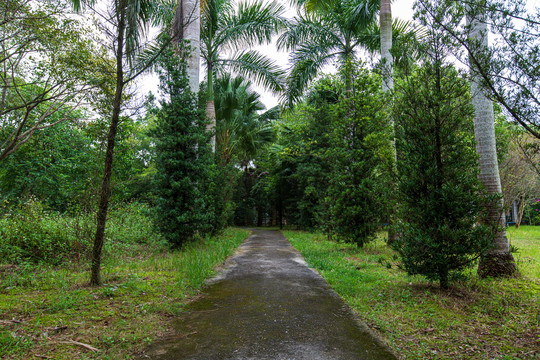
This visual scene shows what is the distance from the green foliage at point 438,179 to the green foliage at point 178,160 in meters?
5.29

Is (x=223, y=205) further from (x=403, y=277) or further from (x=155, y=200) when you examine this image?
(x=403, y=277)

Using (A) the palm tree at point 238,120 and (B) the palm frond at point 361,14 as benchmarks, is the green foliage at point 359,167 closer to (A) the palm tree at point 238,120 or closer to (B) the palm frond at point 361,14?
(B) the palm frond at point 361,14

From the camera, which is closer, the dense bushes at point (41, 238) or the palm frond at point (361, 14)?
the dense bushes at point (41, 238)

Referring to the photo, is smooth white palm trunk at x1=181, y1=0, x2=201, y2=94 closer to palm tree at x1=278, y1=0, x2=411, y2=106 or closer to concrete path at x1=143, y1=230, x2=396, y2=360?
palm tree at x1=278, y1=0, x2=411, y2=106

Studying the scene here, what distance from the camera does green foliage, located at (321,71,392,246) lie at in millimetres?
8242

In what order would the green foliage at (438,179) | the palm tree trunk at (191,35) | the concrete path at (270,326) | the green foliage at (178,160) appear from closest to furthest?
the concrete path at (270,326)
the green foliage at (438,179)
the green foliage at (178,160)
the palm tree trunk at (191,35)

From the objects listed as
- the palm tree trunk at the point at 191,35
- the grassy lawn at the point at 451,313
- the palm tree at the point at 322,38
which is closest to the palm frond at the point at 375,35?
the palm tree at the point at 322,38

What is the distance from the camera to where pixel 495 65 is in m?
3.27

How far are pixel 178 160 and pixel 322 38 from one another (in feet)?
26.2

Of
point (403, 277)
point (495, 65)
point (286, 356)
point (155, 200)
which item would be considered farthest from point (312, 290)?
point (155, 200)

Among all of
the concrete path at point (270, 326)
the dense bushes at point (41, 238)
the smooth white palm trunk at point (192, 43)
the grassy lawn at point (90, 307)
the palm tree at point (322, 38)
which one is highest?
the palm tree at point (322, 38)

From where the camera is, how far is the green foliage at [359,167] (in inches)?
324

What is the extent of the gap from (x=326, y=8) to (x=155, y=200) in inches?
372

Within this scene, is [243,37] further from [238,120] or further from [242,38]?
[238,120]
